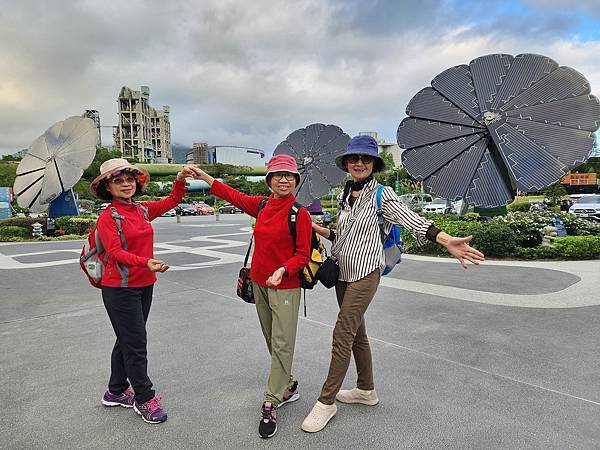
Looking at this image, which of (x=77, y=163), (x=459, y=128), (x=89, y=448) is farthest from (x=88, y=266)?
(x=77, y=163)

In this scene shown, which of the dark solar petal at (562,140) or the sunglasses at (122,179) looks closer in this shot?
the sunglasses at (122,179)

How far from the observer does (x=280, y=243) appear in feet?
9.35

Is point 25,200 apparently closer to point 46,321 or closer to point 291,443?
point 46,321

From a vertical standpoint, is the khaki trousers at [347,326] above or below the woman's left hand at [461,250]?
below

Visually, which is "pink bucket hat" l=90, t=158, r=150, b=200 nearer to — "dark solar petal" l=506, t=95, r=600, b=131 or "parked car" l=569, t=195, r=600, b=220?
"dark solar petal" l=506, t=95, r=600, b=131

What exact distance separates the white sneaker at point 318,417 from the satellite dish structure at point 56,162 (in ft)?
61.5

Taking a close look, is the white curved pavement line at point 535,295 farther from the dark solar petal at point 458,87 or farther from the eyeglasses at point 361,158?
the eyeglasses at point 361,158

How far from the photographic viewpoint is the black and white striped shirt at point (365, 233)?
282cm

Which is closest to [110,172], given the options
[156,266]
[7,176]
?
[156,266]

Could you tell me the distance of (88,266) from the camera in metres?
2.87

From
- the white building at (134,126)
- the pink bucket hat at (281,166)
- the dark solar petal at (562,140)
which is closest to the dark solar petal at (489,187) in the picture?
the dark solar petal at (562,140)

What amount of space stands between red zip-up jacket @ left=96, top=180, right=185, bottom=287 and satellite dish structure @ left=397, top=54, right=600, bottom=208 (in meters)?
6.03

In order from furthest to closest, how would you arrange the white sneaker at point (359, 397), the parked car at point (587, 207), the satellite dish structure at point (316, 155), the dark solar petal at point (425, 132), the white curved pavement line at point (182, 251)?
1. the parked car at point (587, 207)
2. the satellite dish structure at point (316, 155)
3. the white curved pavement line at point (182, 251)
4. the dark solar petal at point (425, 132)
5. the white sneaker at point (359, 397)

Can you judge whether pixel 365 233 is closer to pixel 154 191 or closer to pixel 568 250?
pixel 568 250
